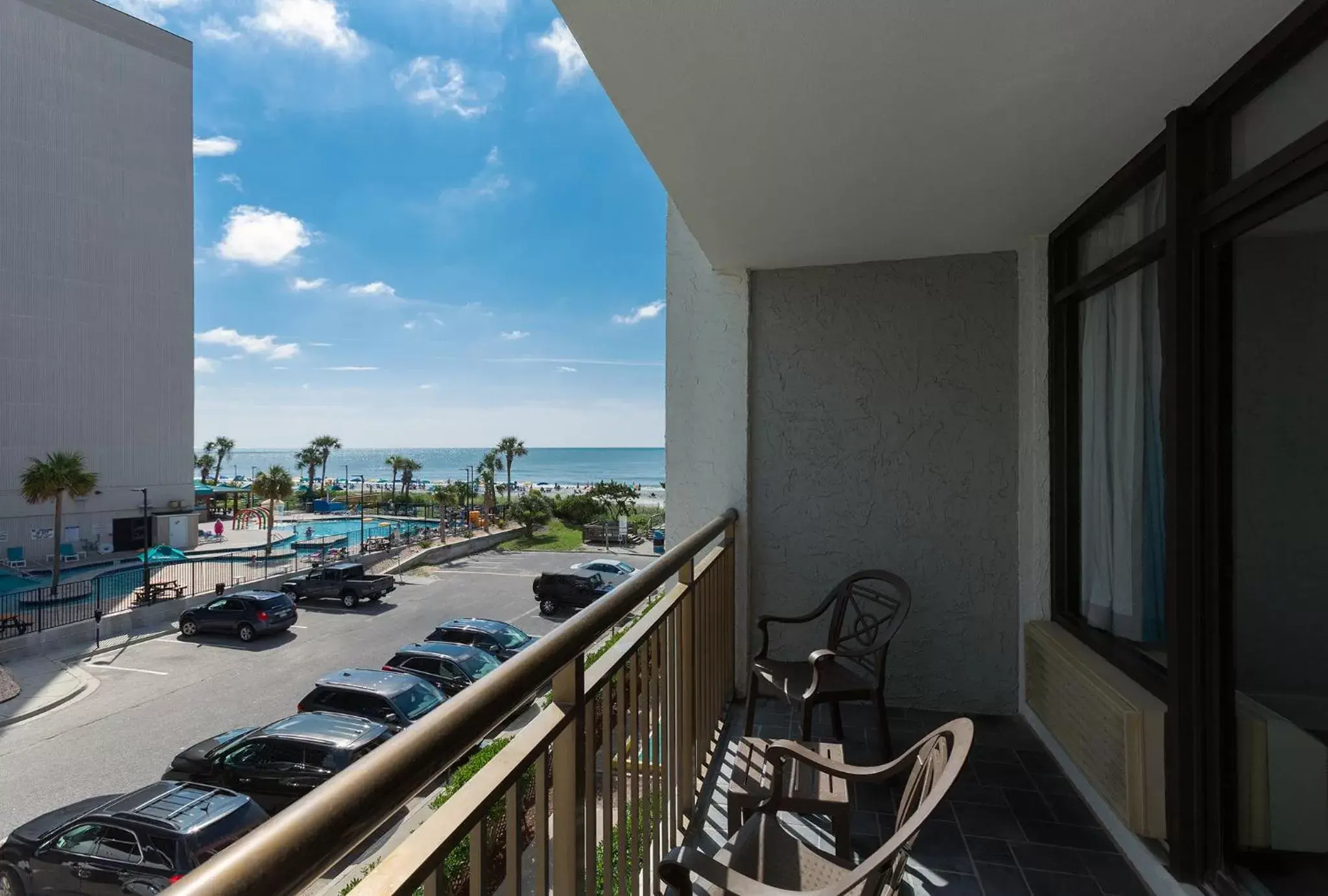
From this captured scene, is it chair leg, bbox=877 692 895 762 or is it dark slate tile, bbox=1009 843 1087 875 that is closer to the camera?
dark slate tile, bbox=1009 843 1087 875

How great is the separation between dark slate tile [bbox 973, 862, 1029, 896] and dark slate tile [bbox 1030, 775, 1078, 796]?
22.0 inches

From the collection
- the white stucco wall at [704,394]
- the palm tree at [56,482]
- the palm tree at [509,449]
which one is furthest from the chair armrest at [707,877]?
the palm tree at [509,449]

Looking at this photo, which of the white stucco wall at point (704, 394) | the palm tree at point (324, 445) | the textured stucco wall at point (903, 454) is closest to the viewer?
the textured stucco wall at point (903, 454)

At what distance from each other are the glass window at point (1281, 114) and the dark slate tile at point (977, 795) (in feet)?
6.81

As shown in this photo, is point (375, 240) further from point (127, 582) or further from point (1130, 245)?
point (1130, 245)

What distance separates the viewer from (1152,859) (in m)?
1.84

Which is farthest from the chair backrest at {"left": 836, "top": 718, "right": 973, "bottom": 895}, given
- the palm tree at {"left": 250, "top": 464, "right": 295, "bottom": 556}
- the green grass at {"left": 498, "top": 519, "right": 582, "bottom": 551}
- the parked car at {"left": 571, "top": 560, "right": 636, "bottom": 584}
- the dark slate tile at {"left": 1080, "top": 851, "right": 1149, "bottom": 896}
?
the palm tree at {"left": 250, "top": 464, "right": 295, "bottom": 556}

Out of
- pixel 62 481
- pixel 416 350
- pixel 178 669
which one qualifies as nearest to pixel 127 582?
pixel 62 481

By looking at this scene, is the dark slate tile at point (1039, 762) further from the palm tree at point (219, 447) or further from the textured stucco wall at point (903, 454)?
the palm tree at point (219, 447)

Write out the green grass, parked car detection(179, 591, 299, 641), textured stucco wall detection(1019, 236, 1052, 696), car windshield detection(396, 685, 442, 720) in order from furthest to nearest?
the green grass < parked car detection(179, 591, 299, 641) < car windshield detection(396, 685, 442, 720) < textured stucco wall detection(1019, 236, 1052, 696)

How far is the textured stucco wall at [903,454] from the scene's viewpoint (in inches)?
120

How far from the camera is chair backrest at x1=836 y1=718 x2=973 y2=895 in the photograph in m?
0.97

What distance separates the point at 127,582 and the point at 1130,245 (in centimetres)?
3258

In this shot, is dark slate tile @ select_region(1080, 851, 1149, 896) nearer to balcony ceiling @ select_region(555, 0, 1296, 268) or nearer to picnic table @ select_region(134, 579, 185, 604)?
balcony ceiling @ select_region(555, 0, 1296, 268)
